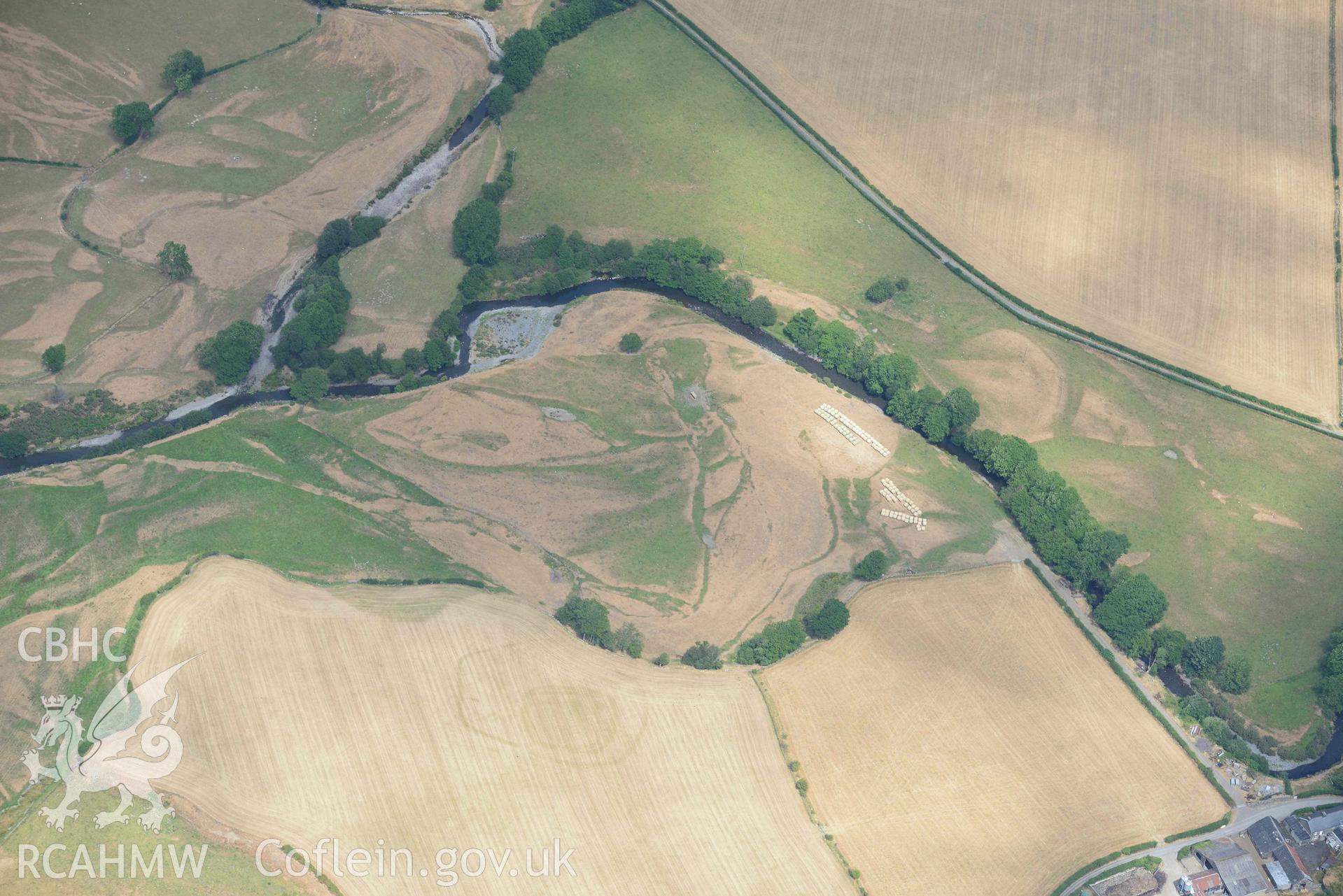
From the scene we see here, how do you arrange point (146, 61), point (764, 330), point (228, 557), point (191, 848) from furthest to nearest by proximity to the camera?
point (146, 61)
point (764, 330)
point (228, 557)
point (191, 848)

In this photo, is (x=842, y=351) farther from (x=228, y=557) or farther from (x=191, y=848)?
(x=191, y=848)

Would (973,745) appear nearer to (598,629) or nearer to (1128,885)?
(1128,885)

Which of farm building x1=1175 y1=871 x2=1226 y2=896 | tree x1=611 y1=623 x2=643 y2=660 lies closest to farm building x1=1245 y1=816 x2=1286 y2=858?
farm building x1=1175 y1=871 x2=1226 y2=896

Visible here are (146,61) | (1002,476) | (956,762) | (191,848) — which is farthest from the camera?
(146,61)

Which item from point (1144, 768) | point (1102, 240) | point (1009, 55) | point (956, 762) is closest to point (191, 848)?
point (956, 762)

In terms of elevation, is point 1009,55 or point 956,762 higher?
point 1009,55

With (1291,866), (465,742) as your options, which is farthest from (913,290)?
(465,742)
